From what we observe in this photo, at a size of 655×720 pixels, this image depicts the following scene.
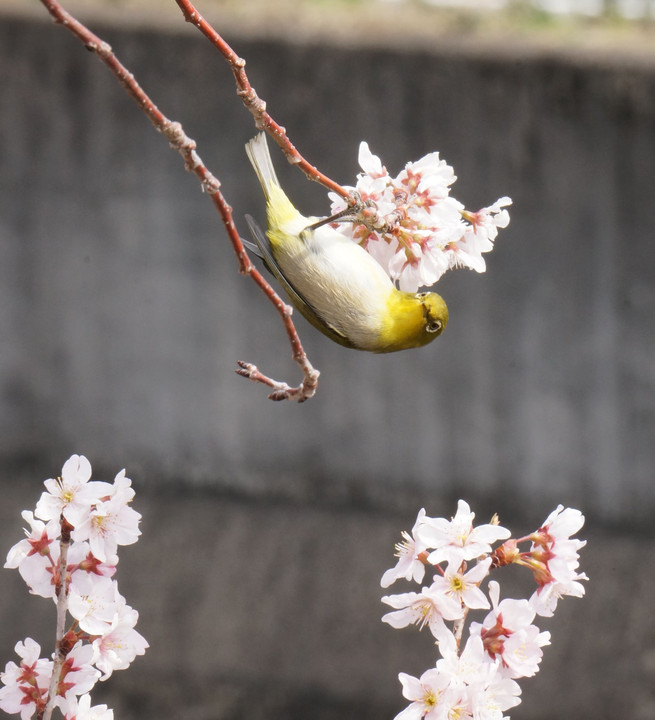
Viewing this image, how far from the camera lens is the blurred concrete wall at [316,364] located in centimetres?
362

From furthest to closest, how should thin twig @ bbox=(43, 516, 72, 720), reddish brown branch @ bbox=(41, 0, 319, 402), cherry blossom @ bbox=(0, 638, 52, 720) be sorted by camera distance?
cherry blossom @ bbox=(0, 638, 52, 720) → thin twig @ bbox=(43, 516, 72, 720) → reddish brown branch @ bbox=(41, 0, 319, 402)

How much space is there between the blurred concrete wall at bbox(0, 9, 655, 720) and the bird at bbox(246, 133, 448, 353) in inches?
72.7

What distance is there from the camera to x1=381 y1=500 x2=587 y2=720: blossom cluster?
1.19 meters

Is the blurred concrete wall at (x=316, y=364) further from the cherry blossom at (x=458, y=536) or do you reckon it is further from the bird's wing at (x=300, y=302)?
the cherry blossom at (x=458, y=536)

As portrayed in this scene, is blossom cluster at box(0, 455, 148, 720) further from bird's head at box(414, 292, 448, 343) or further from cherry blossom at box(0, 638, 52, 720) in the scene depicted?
bird's head at box(414, 292, 448, 343)

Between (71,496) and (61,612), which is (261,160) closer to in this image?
(71,496)

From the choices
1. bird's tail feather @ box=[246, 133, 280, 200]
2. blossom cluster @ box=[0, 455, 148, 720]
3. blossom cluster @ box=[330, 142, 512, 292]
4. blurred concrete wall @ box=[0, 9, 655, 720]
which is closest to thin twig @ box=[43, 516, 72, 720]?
blossom cluster @ box=[0, 455, 148, 720]

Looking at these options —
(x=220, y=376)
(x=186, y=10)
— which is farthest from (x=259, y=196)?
(x=186, y=10)

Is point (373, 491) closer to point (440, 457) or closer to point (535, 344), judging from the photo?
point (440, 457)

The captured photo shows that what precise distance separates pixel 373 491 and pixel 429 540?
274 cm

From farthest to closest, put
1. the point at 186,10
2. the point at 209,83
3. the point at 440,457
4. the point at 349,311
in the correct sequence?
1. the point at 440,457
2. the point at 209,83
3. the point at 349,311
4. the point at 186,10

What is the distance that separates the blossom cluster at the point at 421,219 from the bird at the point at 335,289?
20 centimetres

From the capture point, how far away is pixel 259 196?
12.0 ft

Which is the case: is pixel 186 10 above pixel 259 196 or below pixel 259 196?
below
